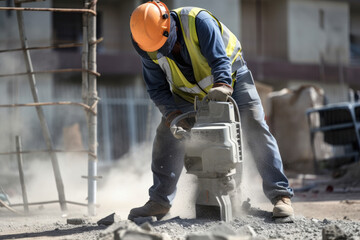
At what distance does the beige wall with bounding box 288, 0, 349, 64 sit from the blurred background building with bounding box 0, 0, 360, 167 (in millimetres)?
39

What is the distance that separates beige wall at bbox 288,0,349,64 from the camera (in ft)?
63.1

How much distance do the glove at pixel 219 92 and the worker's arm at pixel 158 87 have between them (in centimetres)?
65

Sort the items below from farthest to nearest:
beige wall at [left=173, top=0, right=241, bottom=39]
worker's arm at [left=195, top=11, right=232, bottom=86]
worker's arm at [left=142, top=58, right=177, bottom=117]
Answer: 1. beige wall at [left=173, top=0, right=241, bottom=39]
2. worker's arm at [left=142, top=58, right=177, bottom=117]
3. worker's arm at [left=195, top=11, right=232, bottom=86]

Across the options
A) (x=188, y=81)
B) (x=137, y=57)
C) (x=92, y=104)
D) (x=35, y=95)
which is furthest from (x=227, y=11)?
(x=188, y=81)

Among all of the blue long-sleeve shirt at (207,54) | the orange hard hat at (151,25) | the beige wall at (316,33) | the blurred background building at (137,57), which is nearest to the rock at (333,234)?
the blue long-sleeve shirt at (207,54)

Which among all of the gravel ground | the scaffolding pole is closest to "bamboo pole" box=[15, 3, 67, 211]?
the scaffolding pole

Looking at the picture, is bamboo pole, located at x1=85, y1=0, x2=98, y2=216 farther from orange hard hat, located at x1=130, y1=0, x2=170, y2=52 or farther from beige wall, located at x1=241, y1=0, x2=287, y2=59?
beige wall, located at x1=241, y1=0, x2=287, y2=59

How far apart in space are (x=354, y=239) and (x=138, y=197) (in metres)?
3.96

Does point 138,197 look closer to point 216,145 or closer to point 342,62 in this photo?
point 216,145

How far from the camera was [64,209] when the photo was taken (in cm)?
569

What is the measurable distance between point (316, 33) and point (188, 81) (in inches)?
649

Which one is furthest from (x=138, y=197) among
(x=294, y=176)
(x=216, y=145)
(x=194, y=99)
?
(x=294, y=176)

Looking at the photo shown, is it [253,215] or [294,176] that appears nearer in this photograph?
[253,215]

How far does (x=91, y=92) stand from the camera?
529 centimetres
